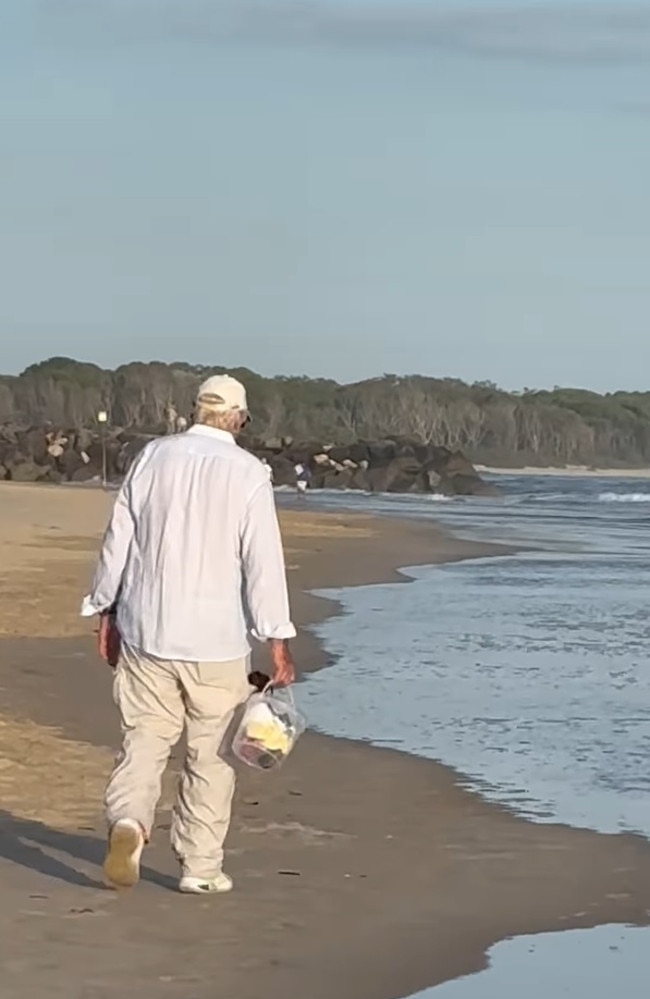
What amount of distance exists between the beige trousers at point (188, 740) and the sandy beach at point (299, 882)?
0.23m

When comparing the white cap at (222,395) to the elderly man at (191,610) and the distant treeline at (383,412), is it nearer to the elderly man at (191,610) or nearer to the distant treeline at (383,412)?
the elderly man at (191,610)

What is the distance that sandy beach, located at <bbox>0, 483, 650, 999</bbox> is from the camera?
18.9 ft

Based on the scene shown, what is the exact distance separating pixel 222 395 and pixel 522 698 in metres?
6.09

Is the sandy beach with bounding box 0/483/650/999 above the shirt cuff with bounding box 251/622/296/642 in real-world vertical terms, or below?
below

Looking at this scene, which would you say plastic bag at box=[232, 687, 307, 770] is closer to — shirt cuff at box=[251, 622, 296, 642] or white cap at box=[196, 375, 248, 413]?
shirt cuff at box=[251, 622, 296, 642]

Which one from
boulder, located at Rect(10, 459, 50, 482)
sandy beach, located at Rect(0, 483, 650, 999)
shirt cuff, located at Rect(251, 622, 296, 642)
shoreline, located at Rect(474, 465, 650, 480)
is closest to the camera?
sandy beach, located at Rect(0, 483, 650, 999)

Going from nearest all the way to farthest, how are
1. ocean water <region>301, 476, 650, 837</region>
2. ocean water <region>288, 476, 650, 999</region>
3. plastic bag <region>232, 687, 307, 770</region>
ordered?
ocean water <region>288, 476, 650, 999</region>, plastic bag <region>232, 687, 307, 770</region>, ocean water <region>301, 476, 650, 837</region>

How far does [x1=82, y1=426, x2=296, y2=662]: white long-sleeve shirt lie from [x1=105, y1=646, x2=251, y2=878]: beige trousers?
0.08 metres

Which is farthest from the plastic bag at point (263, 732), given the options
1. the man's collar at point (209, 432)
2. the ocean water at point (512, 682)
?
the ocean water at point (512, 682)

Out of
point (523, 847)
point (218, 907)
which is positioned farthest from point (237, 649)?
point (523, 847)

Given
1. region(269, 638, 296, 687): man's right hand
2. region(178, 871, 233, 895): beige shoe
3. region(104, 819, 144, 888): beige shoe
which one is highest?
region(269, 638, 296, 687): man's right hand

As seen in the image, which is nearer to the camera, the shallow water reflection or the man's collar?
the shallow water reflection

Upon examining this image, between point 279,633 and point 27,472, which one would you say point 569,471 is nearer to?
point 27,472

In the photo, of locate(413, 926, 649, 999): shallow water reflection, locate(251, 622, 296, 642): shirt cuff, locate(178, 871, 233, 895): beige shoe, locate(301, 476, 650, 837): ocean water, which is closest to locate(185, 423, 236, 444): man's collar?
locate(251, 622, 296, 642): shirt cuff
